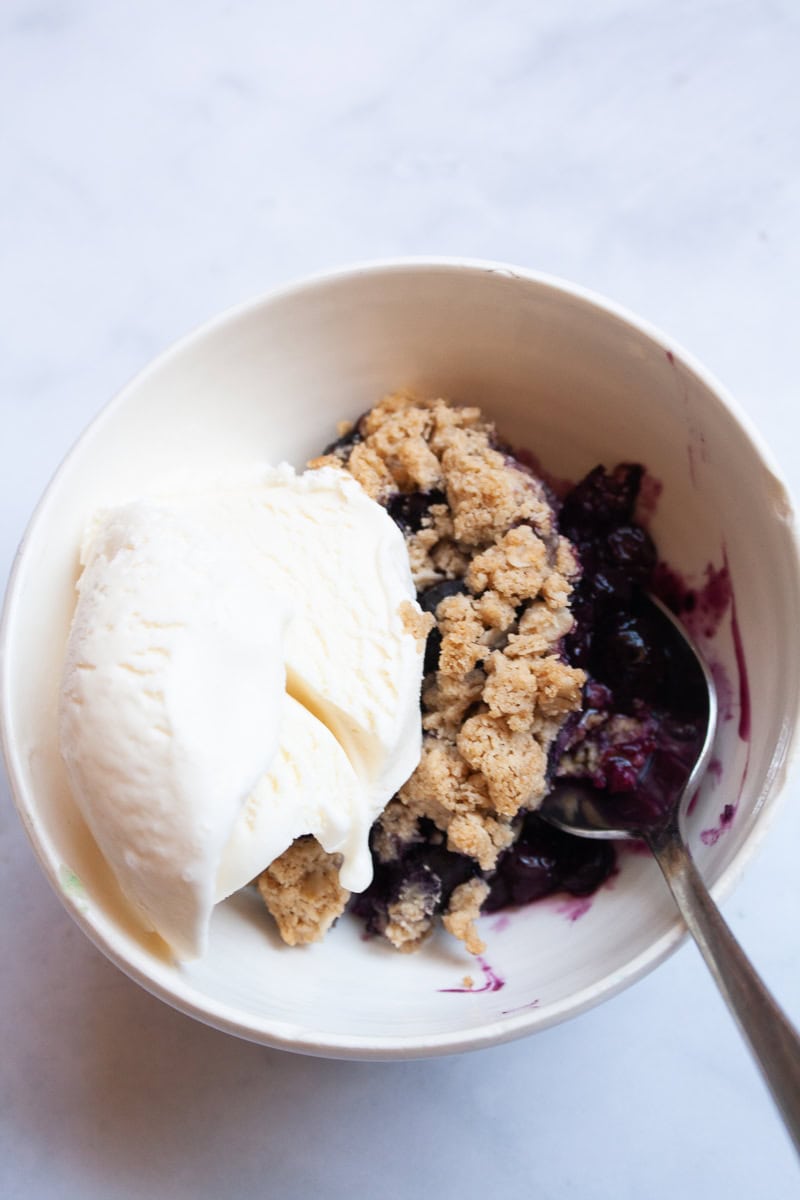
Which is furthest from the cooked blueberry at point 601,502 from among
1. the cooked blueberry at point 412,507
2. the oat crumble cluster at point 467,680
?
the cooked blueberry at point 412,507

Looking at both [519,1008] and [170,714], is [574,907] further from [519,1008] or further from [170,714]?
[170,714]

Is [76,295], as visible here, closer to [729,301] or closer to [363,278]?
[363,278]

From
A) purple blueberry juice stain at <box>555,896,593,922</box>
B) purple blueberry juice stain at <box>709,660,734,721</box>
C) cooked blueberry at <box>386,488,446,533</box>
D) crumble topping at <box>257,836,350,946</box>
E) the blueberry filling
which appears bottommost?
crumble topping at <box>257,836,350,946</box>

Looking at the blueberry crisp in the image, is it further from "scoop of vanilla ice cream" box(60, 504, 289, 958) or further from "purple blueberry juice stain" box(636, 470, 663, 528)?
"scoop of vanilla ice cream" box(60, 504, 289, 958)

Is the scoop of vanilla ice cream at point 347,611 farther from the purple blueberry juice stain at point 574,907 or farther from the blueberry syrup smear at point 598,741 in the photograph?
the purple blueberry juice stain at point 574,907

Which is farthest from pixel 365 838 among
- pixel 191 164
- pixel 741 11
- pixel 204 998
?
pixel 741 11

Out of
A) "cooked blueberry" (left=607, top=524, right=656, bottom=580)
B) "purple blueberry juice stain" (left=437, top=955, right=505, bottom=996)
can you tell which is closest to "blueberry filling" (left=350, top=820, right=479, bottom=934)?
"purple blueberry juice stain" (left=437, top=955, right=505, bottom=996)

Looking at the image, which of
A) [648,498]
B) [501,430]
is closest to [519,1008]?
[648,498]
